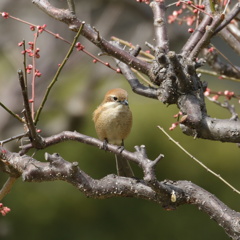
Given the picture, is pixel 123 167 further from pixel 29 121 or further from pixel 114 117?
pixel 29 121

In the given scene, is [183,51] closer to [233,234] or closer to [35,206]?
[233,234]

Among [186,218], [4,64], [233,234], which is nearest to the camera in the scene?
[233,234]

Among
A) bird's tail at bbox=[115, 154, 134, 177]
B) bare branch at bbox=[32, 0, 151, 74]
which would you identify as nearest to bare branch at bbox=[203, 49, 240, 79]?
bird's tail at bbox=[115, 154, 134, 177]

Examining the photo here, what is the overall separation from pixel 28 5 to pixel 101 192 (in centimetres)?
516

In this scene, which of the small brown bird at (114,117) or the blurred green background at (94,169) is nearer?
the small brown bird at (114,117)

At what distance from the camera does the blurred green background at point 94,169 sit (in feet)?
20.0

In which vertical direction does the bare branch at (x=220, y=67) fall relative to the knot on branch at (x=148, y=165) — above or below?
above

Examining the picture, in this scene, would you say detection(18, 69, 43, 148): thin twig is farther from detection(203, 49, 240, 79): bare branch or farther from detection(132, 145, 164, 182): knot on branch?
detection(203, 49, 240, 79): bare branch

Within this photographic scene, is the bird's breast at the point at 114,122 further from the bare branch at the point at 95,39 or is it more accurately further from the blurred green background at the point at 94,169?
the blurred green background at the point at 94,169

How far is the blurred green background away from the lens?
240 inches

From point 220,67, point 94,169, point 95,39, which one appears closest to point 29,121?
point 95,39

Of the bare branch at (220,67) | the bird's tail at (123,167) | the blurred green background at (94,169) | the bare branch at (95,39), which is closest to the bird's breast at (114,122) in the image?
the bird's tail at (123,167)

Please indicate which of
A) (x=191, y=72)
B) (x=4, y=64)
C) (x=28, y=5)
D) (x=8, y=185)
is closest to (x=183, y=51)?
(x=191, y=72)

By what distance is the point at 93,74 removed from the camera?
→ 255 inches
